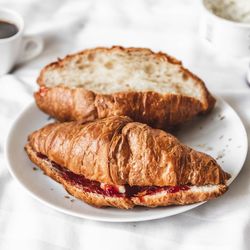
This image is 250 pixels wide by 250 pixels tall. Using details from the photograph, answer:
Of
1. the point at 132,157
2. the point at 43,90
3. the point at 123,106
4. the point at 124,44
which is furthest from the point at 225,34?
the point at 132,157

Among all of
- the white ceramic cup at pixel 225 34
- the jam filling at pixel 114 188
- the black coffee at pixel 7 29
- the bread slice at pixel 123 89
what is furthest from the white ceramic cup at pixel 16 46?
the jam filling at pixel 114 188

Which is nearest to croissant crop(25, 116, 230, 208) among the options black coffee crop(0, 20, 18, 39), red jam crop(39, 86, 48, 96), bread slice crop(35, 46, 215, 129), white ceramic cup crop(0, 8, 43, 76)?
bread slice crop(35, 46, 215, 129)

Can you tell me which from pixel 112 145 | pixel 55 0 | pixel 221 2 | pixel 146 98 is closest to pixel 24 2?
pixel 55 0

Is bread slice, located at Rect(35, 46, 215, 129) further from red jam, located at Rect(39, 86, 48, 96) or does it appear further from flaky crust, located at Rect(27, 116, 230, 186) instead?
flaky crust, located at Rect(27, 116, 230, 186)

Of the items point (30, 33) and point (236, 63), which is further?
point (30, 33)

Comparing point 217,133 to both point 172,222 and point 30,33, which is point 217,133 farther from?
point 30,33

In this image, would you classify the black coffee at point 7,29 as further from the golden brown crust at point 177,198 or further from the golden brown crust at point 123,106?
the golden brown crust at point 177,198

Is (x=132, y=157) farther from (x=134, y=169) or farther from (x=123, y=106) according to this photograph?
(x=123, y=106)

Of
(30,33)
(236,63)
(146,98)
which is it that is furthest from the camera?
(30,33)
